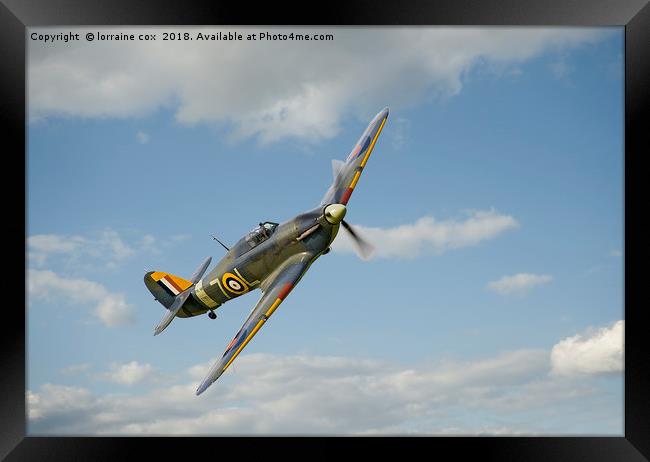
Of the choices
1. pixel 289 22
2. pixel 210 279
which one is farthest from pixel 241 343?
pixel 289 22

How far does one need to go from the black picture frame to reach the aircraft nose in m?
4.56

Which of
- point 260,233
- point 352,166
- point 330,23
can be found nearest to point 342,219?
point 352,166

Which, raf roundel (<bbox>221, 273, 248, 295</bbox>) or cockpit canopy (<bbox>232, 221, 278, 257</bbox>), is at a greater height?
cockpit canopy (<bbox>232, 221, 278, 257</bbox>)

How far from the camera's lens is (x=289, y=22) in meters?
11.4

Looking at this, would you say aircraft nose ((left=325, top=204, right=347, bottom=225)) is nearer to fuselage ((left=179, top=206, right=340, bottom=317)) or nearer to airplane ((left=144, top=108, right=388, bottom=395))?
airplane ((left=144, top=108, right=388, bottom=395))

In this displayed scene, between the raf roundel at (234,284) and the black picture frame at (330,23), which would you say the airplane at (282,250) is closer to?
the raf roundel at (234,284)

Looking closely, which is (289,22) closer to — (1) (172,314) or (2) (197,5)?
(2) (197,5)

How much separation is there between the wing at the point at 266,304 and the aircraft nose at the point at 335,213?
106 centimetres

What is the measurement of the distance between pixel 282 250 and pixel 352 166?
2695 mm

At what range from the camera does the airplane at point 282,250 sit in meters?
14.6

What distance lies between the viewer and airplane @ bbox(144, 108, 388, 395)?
1455cm

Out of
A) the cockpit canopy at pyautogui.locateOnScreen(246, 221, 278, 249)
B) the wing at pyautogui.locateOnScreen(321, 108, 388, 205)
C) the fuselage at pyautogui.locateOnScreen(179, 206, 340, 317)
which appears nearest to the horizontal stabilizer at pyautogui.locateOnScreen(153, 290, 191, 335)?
the fuselage at pyautogui.locateOnScreen(179, 206, 340, 317)

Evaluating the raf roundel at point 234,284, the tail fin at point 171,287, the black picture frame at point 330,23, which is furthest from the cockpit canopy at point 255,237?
the black picture frame at point 330,23

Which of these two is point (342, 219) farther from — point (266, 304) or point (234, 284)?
point (234, 284)
